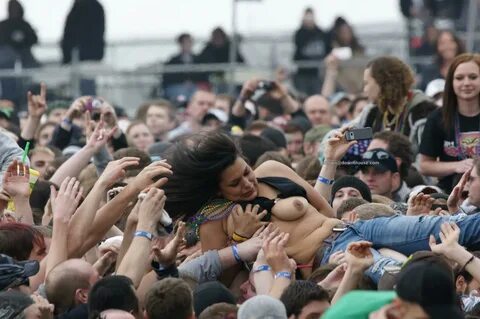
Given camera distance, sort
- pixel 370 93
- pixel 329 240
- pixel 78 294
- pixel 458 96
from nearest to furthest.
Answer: pixel 78 294 → pixel 329 240 → pixel 458 96 → pixel 370 93

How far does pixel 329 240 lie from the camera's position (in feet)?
35.6

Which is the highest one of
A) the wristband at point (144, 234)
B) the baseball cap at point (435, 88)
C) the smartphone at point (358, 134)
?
the smartphone at point (358, 134)

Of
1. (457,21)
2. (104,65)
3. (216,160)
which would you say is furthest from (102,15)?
(216,160)

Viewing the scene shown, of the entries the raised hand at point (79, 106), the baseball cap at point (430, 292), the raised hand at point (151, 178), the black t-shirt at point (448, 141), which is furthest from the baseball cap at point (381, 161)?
the baseball cap at point (430, 292)

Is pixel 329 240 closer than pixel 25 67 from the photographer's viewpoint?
Yes

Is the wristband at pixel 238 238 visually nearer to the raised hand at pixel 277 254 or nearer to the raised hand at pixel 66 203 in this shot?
the raised hand at pixel 277 254

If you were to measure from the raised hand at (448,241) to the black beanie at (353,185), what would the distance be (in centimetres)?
250

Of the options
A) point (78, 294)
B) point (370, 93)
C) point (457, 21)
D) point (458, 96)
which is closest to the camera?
point (78, 294)

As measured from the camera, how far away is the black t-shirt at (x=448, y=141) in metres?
13.3

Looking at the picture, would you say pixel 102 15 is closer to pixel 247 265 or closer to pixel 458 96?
pixel 458 96

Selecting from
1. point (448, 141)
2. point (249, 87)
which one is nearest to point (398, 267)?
point (448, 141)

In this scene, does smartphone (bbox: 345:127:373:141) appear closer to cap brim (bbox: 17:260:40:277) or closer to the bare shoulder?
the bare shoulder

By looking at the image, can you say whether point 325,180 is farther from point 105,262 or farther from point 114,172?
point 105,262

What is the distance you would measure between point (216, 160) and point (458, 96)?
3080mm
